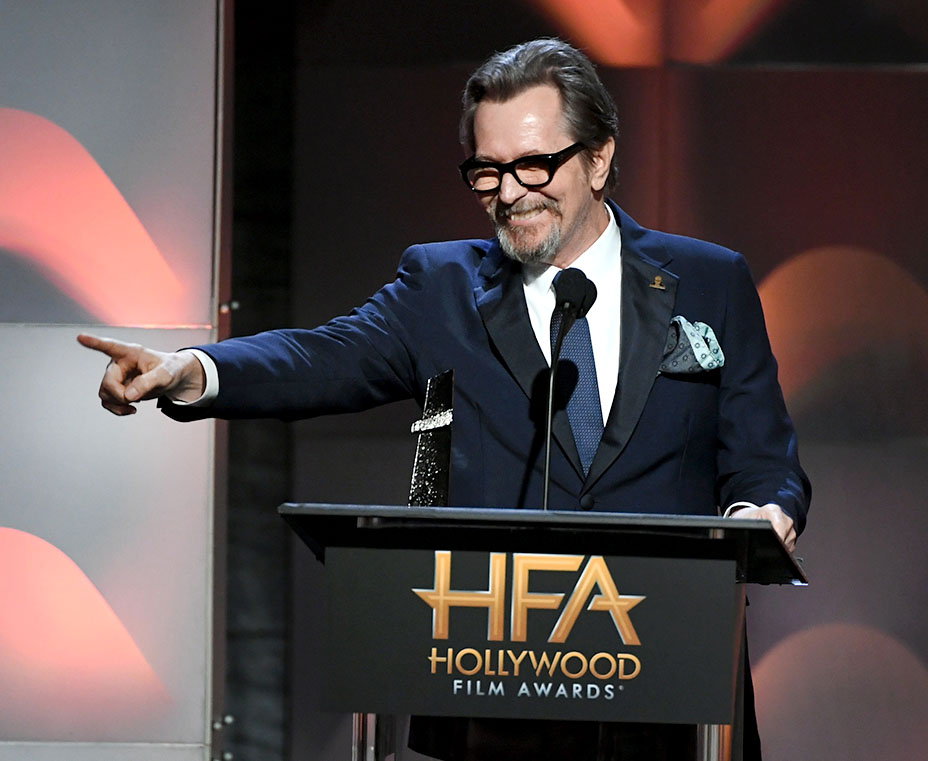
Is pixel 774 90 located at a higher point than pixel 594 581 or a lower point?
higher

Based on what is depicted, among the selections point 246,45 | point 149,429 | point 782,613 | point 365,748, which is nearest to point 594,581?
point 365,748

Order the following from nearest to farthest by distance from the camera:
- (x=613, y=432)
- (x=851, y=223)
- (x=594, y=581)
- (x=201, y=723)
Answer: (x=594, y=581)
(x=613, y=432)
(x=201, y=723)
(x=851, y=223)

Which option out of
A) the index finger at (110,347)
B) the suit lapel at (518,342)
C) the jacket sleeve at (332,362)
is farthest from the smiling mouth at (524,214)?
the index finger at (110,347)

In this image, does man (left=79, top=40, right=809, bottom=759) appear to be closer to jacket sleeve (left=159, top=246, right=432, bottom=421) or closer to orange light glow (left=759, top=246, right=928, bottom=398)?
jacket sleeve (left=159, top=246, right=432, bottom=421)

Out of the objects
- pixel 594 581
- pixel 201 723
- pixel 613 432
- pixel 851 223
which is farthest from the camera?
pixel 851 223

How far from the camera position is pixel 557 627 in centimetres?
141

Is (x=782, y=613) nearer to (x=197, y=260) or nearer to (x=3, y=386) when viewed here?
(x=197, y=260)

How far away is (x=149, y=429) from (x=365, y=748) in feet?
6.06

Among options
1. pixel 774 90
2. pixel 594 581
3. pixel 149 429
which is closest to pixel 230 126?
pixel 149 429

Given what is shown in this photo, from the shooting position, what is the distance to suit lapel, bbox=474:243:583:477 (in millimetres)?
1922

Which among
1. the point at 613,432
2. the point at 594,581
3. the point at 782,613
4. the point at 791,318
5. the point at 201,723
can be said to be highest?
the point at 791,318

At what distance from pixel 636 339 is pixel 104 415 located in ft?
5.58

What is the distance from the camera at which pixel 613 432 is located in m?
1.93

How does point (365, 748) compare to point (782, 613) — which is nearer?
point (365, 748)
